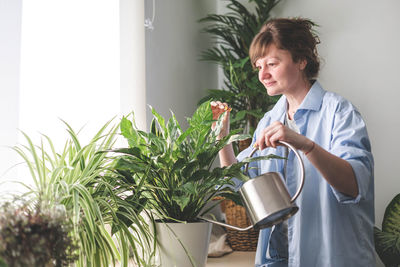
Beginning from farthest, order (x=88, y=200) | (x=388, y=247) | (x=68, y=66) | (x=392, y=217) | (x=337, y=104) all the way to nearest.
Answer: (x=392, y=217) < (x=388, y=247) < (x=68, y=66) < (x=337, y=104) < (x=88, y=200)

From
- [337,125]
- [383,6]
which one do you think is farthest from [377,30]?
[337,125]

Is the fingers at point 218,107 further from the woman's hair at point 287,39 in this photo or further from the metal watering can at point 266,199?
the metal watering can at point 266,199

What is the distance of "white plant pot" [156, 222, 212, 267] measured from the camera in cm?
97

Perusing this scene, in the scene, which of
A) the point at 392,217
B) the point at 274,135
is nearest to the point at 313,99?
the point at 274,135

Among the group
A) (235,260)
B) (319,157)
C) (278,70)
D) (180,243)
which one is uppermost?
(278,70)

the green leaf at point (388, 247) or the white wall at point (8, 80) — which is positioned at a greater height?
the white wall at point (8, 80)

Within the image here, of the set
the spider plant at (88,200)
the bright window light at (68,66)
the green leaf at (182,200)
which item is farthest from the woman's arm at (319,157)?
the bright window light at (68,66)

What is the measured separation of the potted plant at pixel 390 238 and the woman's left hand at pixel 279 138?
4.63ft

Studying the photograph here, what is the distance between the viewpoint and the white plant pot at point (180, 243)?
0.97m

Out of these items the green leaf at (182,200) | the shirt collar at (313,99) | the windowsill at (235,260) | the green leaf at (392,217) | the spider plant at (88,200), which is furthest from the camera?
the green leaf at (392,217)

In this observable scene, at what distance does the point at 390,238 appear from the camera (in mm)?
2090

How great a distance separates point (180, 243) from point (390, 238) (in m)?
1.59

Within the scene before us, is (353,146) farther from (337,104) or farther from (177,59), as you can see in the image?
(177,59)

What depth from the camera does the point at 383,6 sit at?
2.54 metres
